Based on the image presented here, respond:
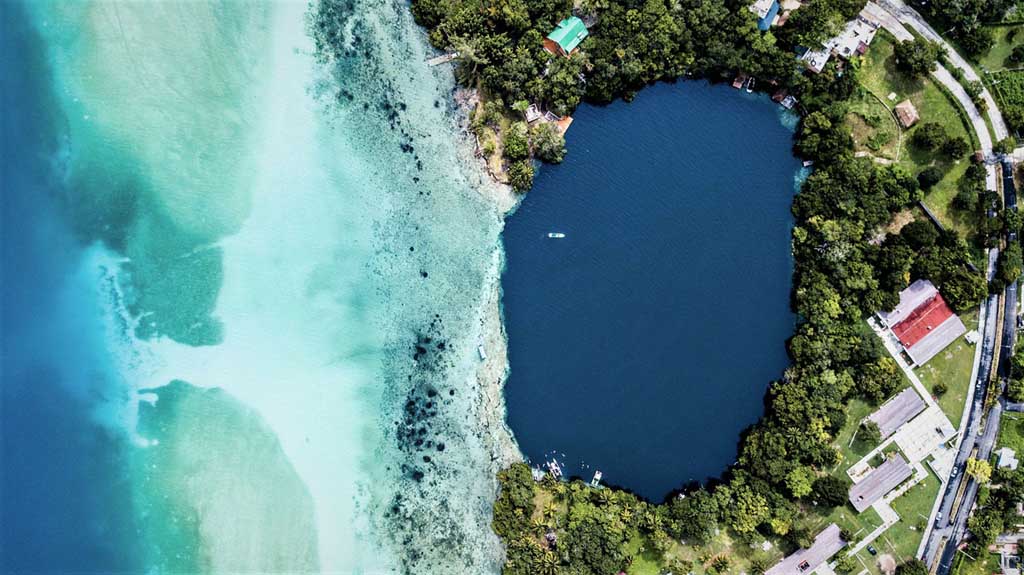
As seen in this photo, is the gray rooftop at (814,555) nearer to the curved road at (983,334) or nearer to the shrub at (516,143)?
the curved road at (983,334)

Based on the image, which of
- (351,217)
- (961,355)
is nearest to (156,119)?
(351,217)

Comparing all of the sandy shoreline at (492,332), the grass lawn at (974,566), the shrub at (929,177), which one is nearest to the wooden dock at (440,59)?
the sandy shoreline at (492,332)

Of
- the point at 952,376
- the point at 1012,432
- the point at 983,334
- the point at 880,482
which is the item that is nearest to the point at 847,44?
the point at 983,334

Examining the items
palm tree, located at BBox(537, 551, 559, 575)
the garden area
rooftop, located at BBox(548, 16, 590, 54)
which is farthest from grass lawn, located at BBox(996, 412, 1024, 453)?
rooftop, located at BBox(548, 16, 590, 54)

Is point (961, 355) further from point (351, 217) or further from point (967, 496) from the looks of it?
point (351, 217)

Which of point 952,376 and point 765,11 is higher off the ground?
point 765,11

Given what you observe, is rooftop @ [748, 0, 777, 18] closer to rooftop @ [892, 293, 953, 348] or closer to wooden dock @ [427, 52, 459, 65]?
wooden dock @ [427, 52, 459, 65]

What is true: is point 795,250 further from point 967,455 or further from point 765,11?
point 967,455
